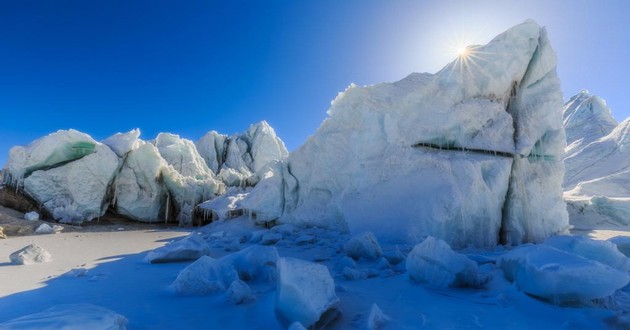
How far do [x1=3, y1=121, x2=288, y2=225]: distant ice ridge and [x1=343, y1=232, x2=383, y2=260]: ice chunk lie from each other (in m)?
13.4

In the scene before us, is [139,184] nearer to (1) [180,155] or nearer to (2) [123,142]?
(2) [123,142]

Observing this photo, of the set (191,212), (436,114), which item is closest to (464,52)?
(436,114)

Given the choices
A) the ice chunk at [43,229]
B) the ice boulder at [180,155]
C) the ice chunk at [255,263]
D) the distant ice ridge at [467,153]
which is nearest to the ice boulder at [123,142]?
the ice boulder at [180,155]

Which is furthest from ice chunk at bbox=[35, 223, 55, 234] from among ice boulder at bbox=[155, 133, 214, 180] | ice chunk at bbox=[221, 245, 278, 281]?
ice chunk at bbox=[221, 245, 278, 281]

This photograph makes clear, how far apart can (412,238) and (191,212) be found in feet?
43.7

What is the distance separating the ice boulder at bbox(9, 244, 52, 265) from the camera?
532 centimetres

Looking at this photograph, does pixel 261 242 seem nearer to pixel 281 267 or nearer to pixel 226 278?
pixel 226 278

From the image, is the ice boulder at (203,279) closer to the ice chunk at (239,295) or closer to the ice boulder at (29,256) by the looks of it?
the ice chunk at (239,295)

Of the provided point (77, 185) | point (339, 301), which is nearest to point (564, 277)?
point (339, 301)

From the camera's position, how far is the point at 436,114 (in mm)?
8172

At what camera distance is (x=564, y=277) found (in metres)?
2.88

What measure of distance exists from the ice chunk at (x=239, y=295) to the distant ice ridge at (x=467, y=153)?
14.4 ft

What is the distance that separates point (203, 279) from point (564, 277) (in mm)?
3538

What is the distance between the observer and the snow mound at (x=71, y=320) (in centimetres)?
210
